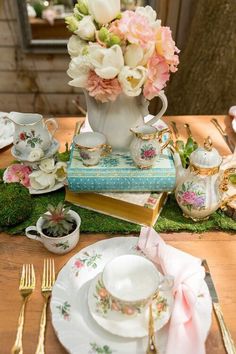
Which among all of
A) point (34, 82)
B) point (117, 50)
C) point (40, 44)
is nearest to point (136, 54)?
point (117, 50)

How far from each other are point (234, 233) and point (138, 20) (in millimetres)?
554

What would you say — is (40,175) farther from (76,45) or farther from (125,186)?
(76,45)

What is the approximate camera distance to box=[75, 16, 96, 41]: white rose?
2.68 feet

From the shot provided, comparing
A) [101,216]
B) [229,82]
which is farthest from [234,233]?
[229,82]

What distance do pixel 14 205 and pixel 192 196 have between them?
0.44m

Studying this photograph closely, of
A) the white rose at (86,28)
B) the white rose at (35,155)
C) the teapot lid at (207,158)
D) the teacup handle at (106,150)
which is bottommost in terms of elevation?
the white rose at (35,155)

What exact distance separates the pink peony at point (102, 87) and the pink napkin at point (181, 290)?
0.33m

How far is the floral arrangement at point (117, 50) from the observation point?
0.79 meters

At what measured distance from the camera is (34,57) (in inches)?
87.2

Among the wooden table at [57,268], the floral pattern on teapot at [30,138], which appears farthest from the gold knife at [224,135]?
the floral pattern on teapot at [30,138]

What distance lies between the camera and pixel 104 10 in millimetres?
798

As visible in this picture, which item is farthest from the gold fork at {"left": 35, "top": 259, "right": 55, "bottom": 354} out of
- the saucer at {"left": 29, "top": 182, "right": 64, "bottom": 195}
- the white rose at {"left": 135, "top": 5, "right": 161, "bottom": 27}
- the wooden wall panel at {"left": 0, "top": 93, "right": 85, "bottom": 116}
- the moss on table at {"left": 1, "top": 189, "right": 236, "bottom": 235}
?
the wooden wall panel at {"left": 0, "top": 93, "right": 85, "bottom": 116}

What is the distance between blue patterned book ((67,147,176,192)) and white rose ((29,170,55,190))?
0.34 ft

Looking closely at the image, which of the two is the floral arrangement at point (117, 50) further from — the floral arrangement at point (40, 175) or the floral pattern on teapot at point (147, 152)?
the floral arrangement at point (40, 175)
